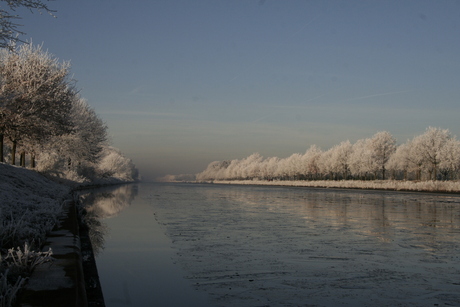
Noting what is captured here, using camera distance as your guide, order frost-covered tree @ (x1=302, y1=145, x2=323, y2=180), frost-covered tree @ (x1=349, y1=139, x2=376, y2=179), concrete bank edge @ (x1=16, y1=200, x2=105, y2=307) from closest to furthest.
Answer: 1. concrete bank edge @ (x1=16, y1=200, x2=105, y2=307)
2. frost-covered tree @ (x1=349, y1=139, x2=376, y2=179)
3. frost-covered tree @ (x1=302, y1=145, x2=323, y2=180)

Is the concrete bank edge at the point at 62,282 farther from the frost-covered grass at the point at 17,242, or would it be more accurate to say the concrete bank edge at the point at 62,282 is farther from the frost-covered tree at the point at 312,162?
the frost-covered tree at the point at 312,162

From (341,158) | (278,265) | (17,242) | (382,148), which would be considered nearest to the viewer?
(17,242)

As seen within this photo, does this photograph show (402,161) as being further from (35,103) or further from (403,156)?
(35,103)

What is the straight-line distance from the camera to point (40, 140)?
3341 centimetres

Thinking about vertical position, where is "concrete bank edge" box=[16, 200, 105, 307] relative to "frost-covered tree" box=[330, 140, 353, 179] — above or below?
below

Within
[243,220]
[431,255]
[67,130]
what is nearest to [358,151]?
[67,130]

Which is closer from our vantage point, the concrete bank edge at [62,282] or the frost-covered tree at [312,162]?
the concrete bank edge at [62,282]

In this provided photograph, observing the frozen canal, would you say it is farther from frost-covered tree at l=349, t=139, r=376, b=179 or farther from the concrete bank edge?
frost-covered tree at l=349, t=139, r=376, b=179

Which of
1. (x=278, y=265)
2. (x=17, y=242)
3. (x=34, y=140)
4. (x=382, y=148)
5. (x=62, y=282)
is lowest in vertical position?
(x=278, y=265)

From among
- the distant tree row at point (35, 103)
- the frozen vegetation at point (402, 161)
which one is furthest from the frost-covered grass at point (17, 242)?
the frozen vegetation at point (402, 161)

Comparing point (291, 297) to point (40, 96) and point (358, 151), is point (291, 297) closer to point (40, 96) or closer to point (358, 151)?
point (40, 96)

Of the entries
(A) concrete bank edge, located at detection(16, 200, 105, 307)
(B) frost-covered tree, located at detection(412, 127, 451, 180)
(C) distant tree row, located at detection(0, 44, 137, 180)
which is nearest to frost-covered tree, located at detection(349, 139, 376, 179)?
(B) frost-covered tree, located at detection(412, 127, 451, 180)

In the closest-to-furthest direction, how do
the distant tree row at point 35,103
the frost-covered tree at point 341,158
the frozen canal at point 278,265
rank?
the frozen canal at point 278,265, the distant tree row at point 35,103, the frost-covered tree at point 341,158

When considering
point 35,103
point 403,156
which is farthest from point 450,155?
point 35,103
